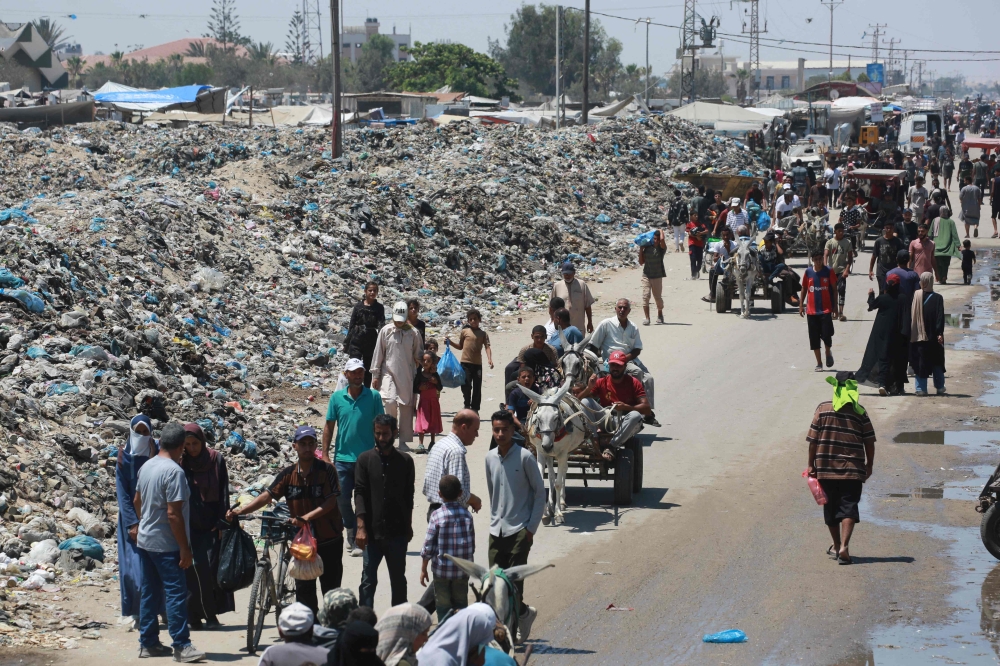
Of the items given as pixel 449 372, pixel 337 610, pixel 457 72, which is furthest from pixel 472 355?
Answer: pixel 457 72

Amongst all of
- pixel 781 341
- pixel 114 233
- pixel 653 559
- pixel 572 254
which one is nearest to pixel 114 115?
pixel 572 254

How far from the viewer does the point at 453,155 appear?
31.2 meters

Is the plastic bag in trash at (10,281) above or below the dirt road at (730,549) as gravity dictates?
above

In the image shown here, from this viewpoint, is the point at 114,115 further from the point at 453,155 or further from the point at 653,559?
the point at 653,559

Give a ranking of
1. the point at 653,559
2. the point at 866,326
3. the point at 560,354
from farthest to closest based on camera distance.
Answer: the point at 866,326, the point at 560,354, the point at 653,559

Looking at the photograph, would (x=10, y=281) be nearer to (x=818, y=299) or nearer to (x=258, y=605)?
(x=258, y=605)

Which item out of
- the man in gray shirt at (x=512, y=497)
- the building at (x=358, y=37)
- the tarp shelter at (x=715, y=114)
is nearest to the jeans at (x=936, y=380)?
the man in gray shirt at (x=512, y=497)

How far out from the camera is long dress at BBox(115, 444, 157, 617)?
25.2ft

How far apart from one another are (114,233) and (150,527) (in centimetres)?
1157

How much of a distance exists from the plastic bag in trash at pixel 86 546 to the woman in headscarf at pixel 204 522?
1.59 m

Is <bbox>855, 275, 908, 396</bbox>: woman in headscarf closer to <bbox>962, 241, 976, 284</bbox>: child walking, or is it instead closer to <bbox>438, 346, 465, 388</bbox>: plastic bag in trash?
<bbox>438, 346, 465, 388</bbox>: plastic bag in trash

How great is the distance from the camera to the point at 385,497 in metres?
7.41

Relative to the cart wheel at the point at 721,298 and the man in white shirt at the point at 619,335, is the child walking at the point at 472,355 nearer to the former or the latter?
the man in white shirt at the point at 619,335

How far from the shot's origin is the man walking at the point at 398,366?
1165 cm
